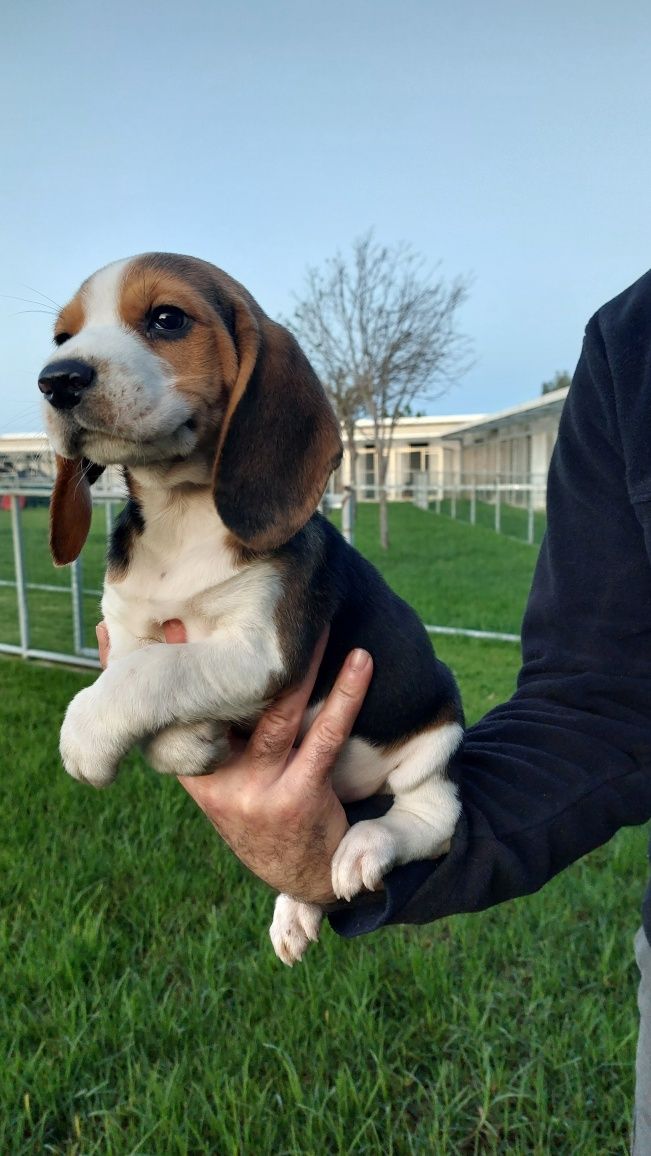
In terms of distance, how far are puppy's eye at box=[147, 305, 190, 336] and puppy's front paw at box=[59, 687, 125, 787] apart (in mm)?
683

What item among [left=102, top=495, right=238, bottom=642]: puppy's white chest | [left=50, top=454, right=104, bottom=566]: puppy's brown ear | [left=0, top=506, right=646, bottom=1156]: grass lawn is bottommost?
[left=0, top=506, right=646, bottom=1156]: grass lawn

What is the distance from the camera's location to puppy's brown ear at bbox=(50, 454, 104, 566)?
6.20 ft

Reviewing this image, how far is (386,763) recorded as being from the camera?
6.88ft

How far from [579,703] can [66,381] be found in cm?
122

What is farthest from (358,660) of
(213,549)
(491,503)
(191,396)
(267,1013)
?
(491,503)

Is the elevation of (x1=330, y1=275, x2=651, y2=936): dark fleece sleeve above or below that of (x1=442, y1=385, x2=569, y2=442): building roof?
below

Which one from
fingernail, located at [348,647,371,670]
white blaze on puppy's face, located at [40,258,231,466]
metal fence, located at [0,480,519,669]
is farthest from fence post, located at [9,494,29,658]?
fingernail, located at [348,647,371,670]

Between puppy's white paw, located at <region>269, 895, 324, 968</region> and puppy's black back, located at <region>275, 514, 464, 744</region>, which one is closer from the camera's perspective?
puppy's black back, located at <region>275, 514, 464, 744</region>

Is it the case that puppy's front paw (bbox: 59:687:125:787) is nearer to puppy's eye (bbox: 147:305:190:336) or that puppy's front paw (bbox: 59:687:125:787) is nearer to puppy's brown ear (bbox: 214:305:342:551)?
puppy's brown ear (bbox: 214:305:342:551)

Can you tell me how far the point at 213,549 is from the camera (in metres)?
1.80

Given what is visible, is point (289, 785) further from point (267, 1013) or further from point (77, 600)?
point (77, 600)

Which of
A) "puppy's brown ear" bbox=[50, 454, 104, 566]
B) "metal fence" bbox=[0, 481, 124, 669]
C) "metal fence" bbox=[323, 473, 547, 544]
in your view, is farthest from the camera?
"metal fence" bbox=[323, 473, 547, 544]

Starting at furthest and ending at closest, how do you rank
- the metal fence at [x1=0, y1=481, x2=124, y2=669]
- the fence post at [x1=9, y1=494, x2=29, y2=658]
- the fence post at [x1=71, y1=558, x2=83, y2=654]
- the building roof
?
the building roof → the fence post at [x1=9, y1=494, x2=29, y2=658] → the metal fence at [x1=0, y1=481, x2=124, y2=669] → the fence post at [x1=71, y1=558, x2=83, y2=654]

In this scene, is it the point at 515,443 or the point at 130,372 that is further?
the point at 515,443
